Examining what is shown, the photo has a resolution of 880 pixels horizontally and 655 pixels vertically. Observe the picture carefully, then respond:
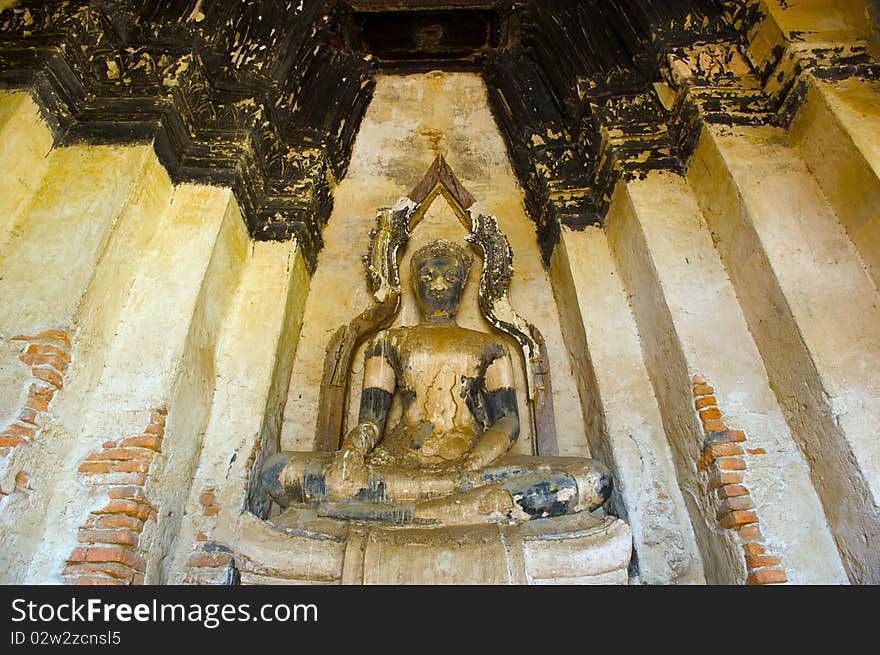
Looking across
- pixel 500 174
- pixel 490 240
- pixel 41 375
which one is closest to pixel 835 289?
pixel 490 240

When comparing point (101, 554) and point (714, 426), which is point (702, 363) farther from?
point (101, 554)

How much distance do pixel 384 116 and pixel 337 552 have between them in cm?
483

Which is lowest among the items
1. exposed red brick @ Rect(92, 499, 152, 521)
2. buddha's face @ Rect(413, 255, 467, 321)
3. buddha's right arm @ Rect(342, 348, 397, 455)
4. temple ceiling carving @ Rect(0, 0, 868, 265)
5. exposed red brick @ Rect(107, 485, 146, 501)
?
exposed red brick @ Rect(92, 499, 152, 521)

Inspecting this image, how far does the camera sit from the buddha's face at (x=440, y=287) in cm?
505

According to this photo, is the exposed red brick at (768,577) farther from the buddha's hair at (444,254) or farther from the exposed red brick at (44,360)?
the exposed red brick at (44,360)

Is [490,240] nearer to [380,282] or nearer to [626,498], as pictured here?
[380,282]

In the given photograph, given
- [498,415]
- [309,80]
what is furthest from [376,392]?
[309,80]

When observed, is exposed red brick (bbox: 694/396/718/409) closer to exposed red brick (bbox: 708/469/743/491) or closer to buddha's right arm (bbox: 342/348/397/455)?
exposed red brick (bbox: 708/469/743/491)

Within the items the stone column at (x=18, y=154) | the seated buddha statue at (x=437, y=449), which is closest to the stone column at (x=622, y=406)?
the seated buddha statue at (x=437, y=449)

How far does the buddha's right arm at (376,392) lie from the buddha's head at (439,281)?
60 cm

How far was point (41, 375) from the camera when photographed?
10.6ft

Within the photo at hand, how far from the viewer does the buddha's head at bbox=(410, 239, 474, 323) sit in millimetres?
5059

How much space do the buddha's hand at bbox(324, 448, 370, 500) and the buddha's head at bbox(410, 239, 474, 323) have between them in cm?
167

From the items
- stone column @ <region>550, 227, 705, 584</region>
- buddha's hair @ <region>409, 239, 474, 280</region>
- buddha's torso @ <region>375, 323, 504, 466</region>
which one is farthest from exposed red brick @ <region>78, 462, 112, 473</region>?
stone column @ <region>550, 227, 705, 584</region>
